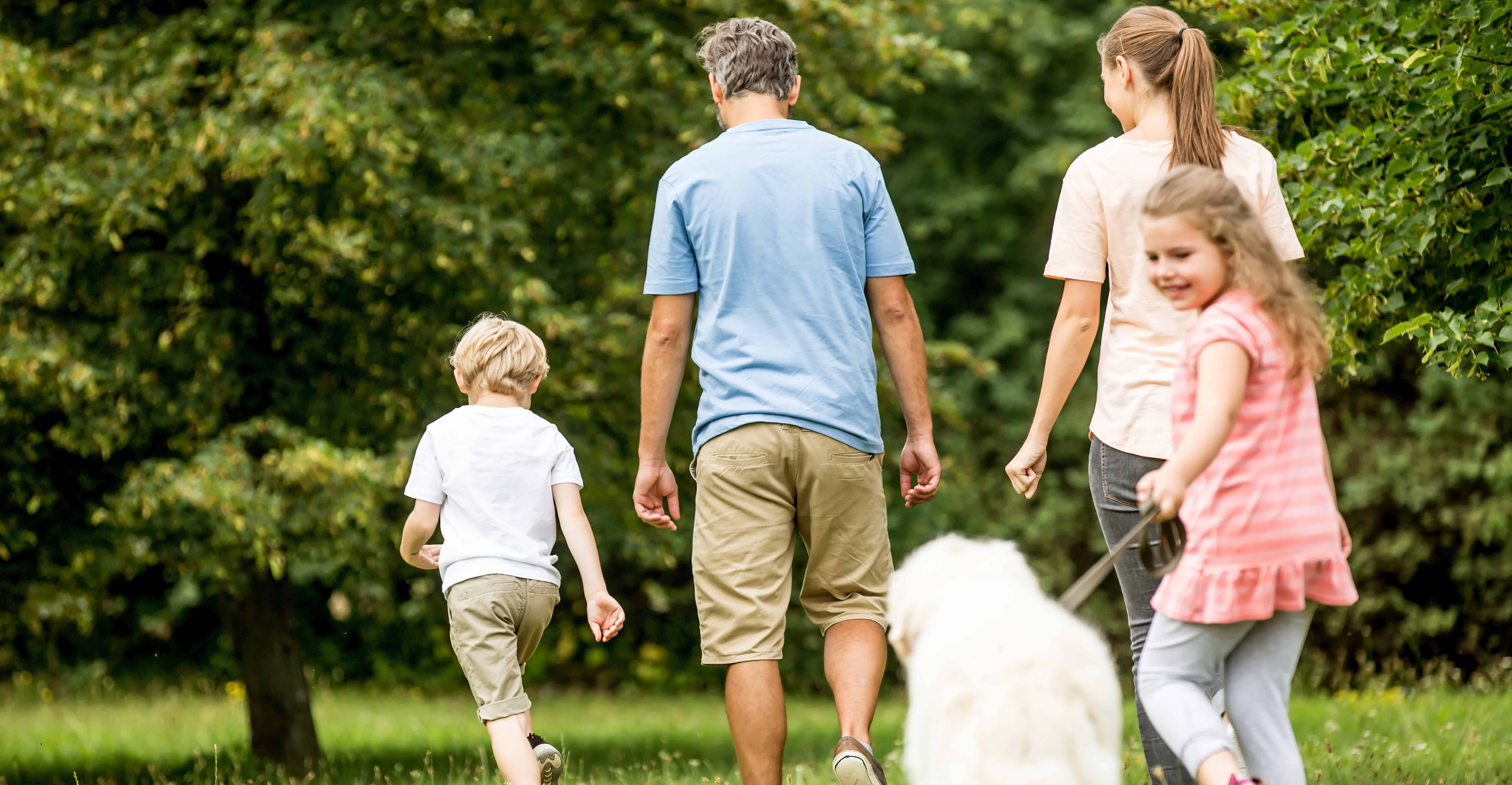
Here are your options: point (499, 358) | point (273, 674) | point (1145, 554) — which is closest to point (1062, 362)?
point (1145, 554)

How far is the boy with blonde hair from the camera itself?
12.7ft

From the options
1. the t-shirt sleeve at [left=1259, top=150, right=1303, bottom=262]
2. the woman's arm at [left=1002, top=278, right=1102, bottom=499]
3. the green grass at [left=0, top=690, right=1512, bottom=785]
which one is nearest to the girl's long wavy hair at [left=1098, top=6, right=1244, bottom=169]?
the t-shirt sleeve at [left=1259, top=150, right=1303, bottom=262]

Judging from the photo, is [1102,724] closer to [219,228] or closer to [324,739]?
[219,228]

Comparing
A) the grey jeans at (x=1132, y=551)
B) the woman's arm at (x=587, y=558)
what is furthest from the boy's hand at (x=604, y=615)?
the grey jeans at (x=1132, y=551)

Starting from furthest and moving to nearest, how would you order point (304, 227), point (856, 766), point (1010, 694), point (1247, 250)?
point (304, 227)
point (856, 766)
point (1247, 250)
point (1010, 694)

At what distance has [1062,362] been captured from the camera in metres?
3.60

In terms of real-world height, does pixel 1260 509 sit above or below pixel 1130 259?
Answer: below

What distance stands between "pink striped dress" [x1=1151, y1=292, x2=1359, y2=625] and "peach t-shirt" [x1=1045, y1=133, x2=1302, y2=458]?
587 mm

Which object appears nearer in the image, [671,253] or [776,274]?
[776,274]

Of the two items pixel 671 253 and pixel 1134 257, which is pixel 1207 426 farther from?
pixel 671 253

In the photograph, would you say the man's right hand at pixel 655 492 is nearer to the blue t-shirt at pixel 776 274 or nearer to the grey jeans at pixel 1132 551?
the blue t-shirt at pixel 776 274

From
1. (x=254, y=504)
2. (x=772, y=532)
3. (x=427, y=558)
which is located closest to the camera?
(x=772, y=532)

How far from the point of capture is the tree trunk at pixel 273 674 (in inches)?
310

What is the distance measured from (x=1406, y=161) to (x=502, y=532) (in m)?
2.92
